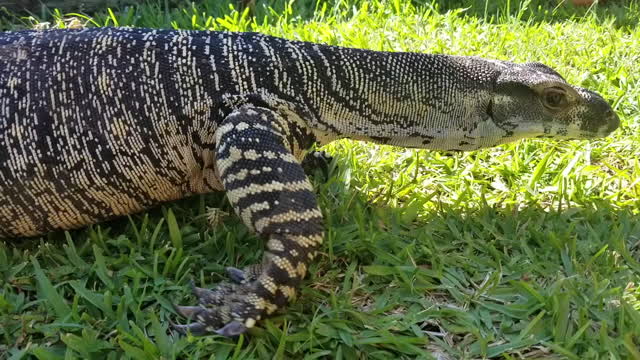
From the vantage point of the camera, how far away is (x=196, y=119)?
108 inches

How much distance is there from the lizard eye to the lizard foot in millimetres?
1693

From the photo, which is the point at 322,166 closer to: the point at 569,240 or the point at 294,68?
the point at 294,68

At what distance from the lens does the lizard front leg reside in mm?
2482

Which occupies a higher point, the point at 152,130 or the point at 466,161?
the point at 152,130

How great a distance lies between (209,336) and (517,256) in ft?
4.99

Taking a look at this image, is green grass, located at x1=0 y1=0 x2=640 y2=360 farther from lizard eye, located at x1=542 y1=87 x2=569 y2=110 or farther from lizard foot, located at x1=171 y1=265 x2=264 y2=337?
lizard eye, located at x1=542 y1=87 x2=569 y2=110

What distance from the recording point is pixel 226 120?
8.88 ft

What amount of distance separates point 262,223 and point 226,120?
1.64 feet

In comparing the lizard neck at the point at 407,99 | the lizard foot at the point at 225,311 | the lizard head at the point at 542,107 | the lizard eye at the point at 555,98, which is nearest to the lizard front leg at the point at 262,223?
the lizard foot at the point at 225,311

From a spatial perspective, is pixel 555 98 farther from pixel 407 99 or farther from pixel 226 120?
pixel 226 120

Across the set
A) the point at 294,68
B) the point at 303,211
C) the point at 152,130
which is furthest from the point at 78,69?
the point at 303,211

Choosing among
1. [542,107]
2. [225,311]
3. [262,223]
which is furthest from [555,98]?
[225,311]

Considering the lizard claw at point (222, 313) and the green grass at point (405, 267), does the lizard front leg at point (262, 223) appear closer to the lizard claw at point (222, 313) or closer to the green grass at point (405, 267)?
the lizard claw at point (222, 313)

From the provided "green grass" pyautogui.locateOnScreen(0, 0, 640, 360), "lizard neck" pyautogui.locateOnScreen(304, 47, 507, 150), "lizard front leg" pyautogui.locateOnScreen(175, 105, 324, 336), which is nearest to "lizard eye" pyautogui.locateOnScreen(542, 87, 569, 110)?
"lizard neck" pyautogui.locateOnScreen(304, 47, 507, 150)
